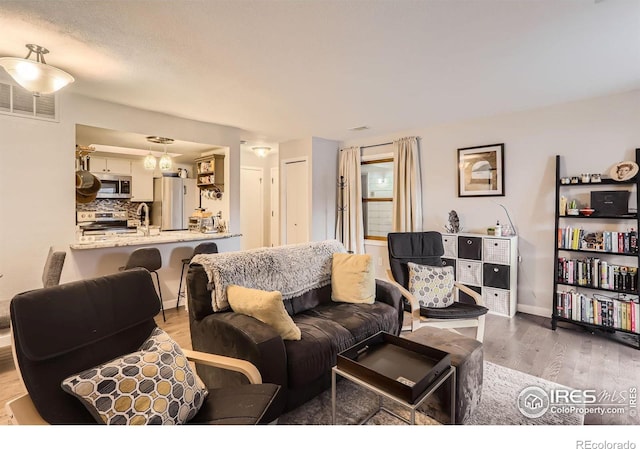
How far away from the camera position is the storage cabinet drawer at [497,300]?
3645 mm

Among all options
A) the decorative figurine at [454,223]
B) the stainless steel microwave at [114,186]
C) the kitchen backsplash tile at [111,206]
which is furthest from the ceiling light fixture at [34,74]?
the decorative figurine at [454,223]

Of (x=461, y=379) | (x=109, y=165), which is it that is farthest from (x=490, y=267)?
(x=109, y=165)

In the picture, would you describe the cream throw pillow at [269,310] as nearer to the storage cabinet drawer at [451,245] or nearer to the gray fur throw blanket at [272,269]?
the gray fur throw blanket at [272,269]

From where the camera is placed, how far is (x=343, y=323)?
2.28 m

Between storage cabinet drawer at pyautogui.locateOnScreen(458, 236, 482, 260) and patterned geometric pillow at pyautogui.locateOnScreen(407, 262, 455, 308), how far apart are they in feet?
3.48

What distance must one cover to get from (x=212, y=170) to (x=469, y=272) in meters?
3.88

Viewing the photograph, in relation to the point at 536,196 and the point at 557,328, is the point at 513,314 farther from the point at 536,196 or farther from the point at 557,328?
the point at 536,196

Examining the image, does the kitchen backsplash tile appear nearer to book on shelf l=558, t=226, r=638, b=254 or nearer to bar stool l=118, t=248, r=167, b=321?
bar stool l=118, t=248, r=167, b=321

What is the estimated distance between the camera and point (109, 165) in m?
5.61

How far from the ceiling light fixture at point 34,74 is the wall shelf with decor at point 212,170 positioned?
2508mm

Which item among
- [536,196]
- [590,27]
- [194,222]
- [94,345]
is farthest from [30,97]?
[536,196]

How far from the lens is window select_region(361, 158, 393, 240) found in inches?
206

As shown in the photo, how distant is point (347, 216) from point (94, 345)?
175 inches

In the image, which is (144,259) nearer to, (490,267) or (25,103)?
(25,103)
